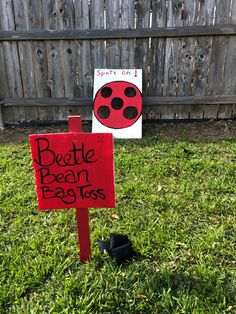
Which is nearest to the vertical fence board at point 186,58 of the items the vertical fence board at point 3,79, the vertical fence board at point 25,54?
the vertical fence board at point 25,54

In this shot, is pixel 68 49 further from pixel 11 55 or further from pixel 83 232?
pixel 83 232

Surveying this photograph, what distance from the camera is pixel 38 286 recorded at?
6.14 ft

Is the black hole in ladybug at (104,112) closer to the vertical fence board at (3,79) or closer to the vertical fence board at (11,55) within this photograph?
the vertical fence board at (11,55)

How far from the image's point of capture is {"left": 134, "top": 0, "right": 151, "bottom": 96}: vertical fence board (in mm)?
4305

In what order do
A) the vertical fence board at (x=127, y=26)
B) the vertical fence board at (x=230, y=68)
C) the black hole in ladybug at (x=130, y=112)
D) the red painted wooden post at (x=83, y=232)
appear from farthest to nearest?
the black hole in ladybug at (x=130, y=112), the vertical fence board at (x=230, y=68), the vertical fence board at (x=127, y=26), the red painted wooden post at (x=83, y=232)

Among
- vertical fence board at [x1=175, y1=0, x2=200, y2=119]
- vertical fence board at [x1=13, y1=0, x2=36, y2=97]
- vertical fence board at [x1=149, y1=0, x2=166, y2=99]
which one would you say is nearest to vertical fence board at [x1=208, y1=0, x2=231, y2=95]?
vertical fence board at [x1=175, y1=0, x2=200, y2=119]

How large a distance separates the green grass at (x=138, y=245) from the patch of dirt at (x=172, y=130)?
2.83ft

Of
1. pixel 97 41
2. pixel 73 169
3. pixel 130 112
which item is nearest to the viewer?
pixel 73 169

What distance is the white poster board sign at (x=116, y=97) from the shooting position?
4484 millimetres

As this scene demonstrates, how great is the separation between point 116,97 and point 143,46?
2.63 feet

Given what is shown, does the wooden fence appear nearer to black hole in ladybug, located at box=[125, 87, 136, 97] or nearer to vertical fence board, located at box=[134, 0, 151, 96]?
vertical fence board, located at box=[134, 0, 151, 96]

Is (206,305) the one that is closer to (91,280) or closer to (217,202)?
(91,280)

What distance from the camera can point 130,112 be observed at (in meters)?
4.68

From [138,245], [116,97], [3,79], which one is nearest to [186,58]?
[116,97]
